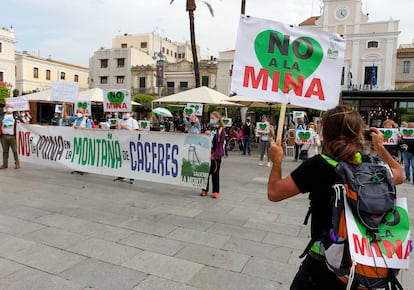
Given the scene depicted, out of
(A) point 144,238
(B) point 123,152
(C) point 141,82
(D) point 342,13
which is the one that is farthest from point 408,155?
(C) point 141,82

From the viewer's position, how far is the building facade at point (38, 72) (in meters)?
55.7

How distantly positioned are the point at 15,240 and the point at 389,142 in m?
10.9

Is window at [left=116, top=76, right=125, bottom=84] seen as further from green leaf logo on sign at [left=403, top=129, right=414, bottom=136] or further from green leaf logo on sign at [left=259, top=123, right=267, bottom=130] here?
green leaf logo on sign at [left=403, top=129, right=414, bottom=136]

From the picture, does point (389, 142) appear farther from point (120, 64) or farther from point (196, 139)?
point (120, 64)

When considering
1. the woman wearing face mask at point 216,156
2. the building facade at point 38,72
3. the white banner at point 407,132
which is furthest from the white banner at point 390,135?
the building facade at point 38,72

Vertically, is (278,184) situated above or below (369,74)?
below

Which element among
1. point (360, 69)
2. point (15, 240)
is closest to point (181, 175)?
point (15, 240)

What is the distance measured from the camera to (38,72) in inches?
2301

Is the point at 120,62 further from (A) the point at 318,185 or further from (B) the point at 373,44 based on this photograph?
(A) the point at 318,185

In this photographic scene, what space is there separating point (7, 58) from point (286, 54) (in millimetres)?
59074

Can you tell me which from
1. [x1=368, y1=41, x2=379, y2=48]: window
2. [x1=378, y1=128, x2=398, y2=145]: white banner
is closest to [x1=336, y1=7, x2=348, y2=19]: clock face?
[x1=368, y1=41, x2=379, y2=48]: window

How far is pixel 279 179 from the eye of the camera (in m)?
1.92

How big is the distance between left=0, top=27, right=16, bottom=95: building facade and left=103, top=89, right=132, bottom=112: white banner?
157 ft

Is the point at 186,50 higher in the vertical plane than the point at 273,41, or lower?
higher
